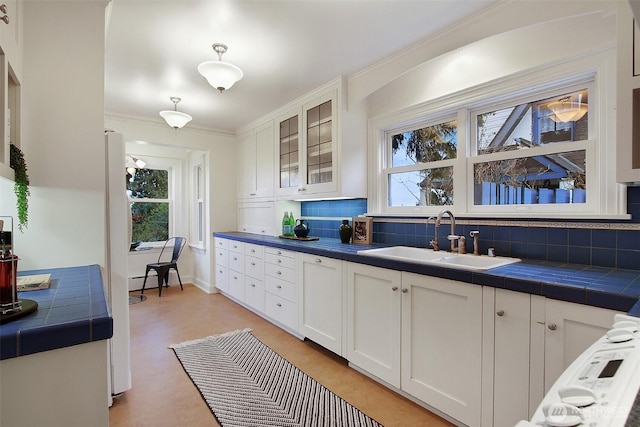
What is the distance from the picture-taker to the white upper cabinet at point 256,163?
412 centimetres

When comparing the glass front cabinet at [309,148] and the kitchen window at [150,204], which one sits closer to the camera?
the glass front cabinet at [309,148]

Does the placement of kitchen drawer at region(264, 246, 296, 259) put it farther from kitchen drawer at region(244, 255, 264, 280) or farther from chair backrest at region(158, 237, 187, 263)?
chair backrest at region(158, 237, 187, 263)

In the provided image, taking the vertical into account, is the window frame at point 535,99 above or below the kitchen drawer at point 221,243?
above

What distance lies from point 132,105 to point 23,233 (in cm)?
248

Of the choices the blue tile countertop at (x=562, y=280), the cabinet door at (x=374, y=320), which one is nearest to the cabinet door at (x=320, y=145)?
the cabinet door at (x=374, y=320)

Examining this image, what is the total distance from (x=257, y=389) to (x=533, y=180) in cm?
235

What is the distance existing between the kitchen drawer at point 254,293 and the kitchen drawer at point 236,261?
0.66 ft

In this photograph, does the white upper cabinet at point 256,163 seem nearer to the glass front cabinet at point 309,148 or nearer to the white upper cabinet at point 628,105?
the glass front cabinet at point 309,148

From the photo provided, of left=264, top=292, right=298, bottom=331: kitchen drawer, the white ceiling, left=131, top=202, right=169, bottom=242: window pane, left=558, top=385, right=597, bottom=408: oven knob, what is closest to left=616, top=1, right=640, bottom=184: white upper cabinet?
the white ceiling

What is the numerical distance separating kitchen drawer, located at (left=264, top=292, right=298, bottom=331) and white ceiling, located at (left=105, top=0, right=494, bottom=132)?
218 cm

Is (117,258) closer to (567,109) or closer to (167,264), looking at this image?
(167,264)

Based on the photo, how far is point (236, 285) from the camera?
13.5 feet

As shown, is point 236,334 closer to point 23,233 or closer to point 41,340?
point 23,233

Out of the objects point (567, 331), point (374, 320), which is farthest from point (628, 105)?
point (374, 320)
